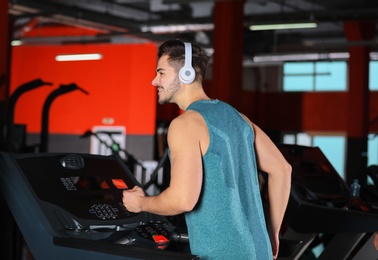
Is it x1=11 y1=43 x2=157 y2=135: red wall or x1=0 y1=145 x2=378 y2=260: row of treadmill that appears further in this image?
x1=11 y1=43 x2=157 y2=135: red wall

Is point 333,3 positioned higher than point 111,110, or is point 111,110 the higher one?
point 333,3

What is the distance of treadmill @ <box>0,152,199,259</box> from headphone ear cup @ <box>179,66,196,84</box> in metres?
0.49

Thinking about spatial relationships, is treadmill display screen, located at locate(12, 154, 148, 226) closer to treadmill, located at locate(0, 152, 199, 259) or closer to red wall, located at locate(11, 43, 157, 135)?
treadmill, located at locate(0, 152, 199, 259)

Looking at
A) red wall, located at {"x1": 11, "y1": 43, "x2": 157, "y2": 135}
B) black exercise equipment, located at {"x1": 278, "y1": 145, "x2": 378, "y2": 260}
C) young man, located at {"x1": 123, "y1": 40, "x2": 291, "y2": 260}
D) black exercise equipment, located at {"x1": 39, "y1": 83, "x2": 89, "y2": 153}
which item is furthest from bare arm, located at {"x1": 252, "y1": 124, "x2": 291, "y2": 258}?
red wall, located at {"x1": 11, "y1": 43, "x2": 157, "y2": 135}

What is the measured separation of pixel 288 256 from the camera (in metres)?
3.08

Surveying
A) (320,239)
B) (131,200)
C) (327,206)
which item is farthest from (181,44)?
(320,239)

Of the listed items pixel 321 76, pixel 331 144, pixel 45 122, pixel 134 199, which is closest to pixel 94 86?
pixel 321 76

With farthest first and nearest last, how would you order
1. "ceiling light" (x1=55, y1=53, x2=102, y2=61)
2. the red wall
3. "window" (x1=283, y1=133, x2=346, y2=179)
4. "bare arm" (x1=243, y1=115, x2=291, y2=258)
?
"window" (x1=283, y1=133, x2=346, y2=179)
"ceiling light" (x1=55, y1=53, x2=102, y2=61)
the red wall
"bare arm" (x1=243, y1=115, x2=291, y2=258)

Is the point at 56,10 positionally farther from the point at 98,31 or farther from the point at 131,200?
the point at 131,200

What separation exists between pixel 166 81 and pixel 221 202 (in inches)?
15.1

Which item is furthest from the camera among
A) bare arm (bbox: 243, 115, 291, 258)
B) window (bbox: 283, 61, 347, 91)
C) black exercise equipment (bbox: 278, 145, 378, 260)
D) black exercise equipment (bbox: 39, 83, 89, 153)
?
window (bbox: 283, 61, 347, 91)

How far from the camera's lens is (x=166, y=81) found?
7.07 feet

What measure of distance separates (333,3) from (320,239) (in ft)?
35.1

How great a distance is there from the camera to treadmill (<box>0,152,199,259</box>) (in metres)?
2.20
